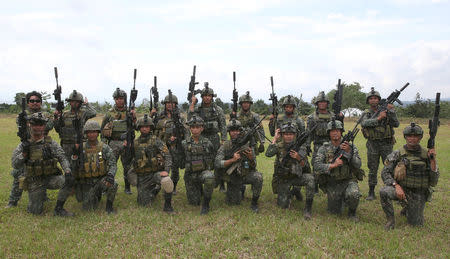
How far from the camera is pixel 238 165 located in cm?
717

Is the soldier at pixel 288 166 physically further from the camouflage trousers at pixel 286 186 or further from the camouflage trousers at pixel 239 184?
the camouflage trousers at pixel 239 184

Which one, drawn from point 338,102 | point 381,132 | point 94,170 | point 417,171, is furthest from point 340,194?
point 94,170

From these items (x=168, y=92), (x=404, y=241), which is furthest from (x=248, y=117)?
(x=404, y=241)

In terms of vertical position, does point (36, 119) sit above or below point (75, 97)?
below

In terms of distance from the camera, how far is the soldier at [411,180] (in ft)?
20.0

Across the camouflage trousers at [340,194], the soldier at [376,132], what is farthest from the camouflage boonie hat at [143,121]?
the soldier at [376,132]

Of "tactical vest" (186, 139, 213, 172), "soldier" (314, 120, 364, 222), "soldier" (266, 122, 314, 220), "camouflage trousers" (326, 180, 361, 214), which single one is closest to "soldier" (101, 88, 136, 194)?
"tactical vest" (186, 139, 213, 172)

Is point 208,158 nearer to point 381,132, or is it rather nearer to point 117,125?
point 117,125

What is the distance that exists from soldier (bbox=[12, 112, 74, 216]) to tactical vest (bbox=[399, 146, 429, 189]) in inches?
282

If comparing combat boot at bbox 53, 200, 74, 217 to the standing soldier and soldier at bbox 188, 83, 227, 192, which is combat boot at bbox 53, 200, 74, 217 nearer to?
the standing soldier

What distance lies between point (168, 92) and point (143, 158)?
2.01 meters

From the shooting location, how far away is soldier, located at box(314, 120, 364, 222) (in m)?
6.51

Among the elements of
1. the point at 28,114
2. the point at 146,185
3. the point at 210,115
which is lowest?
the point at 146,185

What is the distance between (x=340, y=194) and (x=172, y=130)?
4.64 meters
